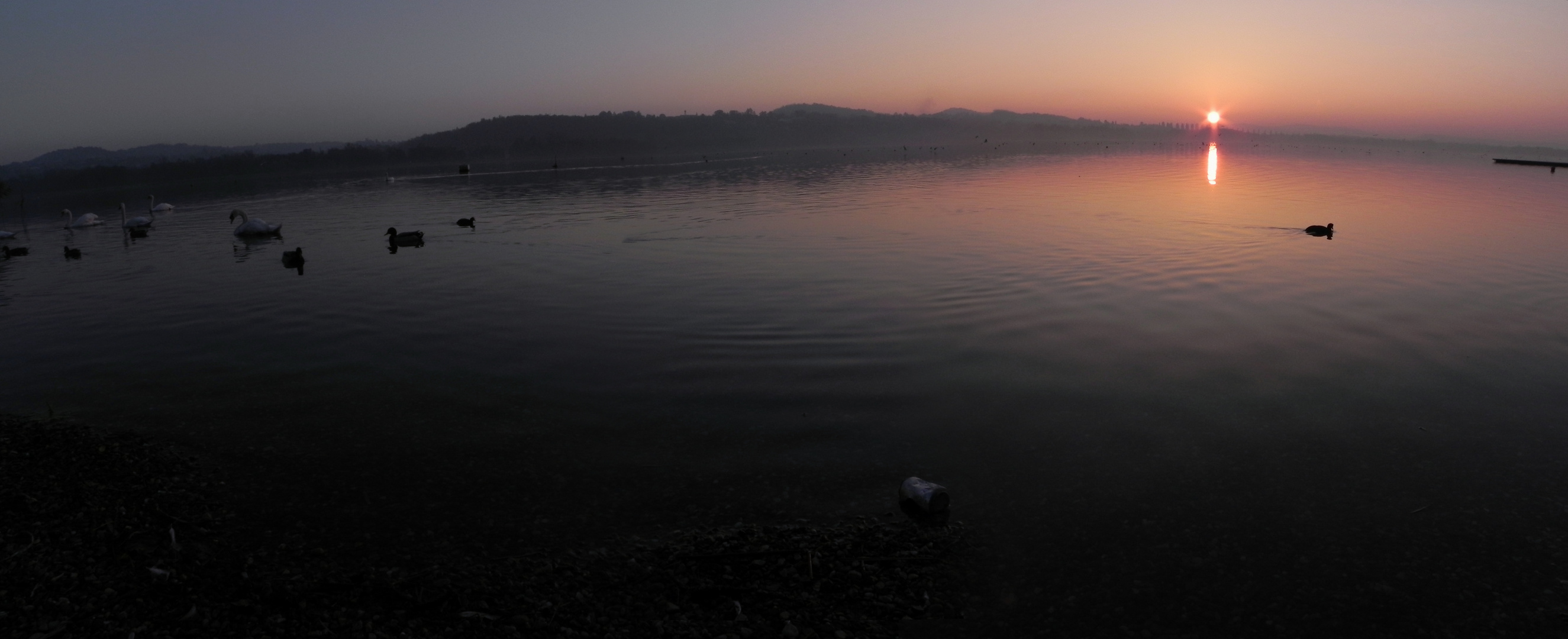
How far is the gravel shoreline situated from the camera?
6.96 m

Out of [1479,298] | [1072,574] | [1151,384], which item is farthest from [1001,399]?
[1479,298]

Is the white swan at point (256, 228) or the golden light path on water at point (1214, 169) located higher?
the golden light path on water at point (1214, 169)

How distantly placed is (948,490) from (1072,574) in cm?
205

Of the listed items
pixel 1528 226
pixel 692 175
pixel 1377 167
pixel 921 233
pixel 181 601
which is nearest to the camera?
pixel 181 601

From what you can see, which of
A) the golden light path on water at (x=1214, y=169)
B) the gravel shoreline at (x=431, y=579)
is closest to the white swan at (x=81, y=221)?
the gravel shoreline at (x=431, y=579)

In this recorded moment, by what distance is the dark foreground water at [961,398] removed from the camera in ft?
27.9

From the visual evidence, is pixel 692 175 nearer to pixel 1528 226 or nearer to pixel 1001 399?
pixel 1528 226

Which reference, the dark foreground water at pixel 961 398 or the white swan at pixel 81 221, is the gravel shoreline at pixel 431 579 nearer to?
Answer: the dark foreground water at pixel 961 398

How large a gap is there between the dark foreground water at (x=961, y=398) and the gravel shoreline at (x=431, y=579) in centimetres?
57

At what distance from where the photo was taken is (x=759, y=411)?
1263 centimetres

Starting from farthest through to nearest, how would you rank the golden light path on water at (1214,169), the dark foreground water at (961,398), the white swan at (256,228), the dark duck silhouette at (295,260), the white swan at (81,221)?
the golden light path on water at (1214,169) → the white swan at (81,221) → the white swan at (256,228) → the dark duck silhouette at (295,260) → the dark foreground water at (961,398)

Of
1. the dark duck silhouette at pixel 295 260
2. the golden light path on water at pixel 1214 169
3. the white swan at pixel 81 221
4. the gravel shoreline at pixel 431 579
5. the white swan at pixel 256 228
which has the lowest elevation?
the gravel shoreline at pixel 431 579

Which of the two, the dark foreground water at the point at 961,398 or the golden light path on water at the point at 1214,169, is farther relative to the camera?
the golden light path on water at the point at 1214,169

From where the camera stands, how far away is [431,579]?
25.8ft
